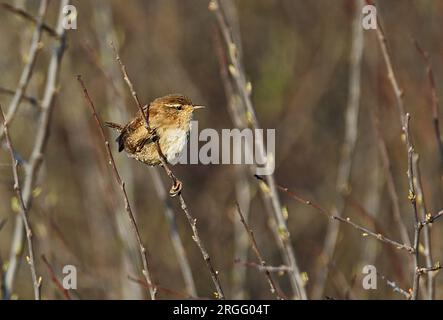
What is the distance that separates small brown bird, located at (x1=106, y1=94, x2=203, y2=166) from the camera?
3398 millimetres

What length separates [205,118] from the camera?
311 inches

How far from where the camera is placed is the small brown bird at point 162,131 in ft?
11.1

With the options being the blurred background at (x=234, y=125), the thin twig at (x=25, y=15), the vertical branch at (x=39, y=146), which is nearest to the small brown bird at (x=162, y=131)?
the vertical branch at (x=39, y=146)

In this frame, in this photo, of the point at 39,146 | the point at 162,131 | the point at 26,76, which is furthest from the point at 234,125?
the point at 162,131

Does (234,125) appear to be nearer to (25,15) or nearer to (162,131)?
(25,15)

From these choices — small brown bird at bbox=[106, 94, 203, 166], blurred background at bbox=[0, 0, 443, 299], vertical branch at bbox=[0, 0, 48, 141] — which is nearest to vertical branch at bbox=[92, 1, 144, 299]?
vertical branch at bbox=[0, 0, 48, 141]

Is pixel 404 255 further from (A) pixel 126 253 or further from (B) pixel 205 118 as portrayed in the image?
(B) pixel 205 118

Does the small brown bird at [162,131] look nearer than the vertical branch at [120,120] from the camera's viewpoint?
Yes

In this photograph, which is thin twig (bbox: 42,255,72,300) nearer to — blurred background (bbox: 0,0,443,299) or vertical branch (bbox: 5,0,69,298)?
vertical branch (bbox: 5,0,69,298)

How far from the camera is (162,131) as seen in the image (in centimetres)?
345

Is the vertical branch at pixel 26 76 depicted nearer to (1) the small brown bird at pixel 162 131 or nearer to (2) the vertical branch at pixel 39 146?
(2) the vertical branch at pixel 39 146

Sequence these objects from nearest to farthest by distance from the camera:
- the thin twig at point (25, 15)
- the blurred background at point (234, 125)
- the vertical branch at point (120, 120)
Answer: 1. the thin twig at point (25, 15)
2. the vertical branch at point (120, 120)
3. the blurred background at point (234, 125)
